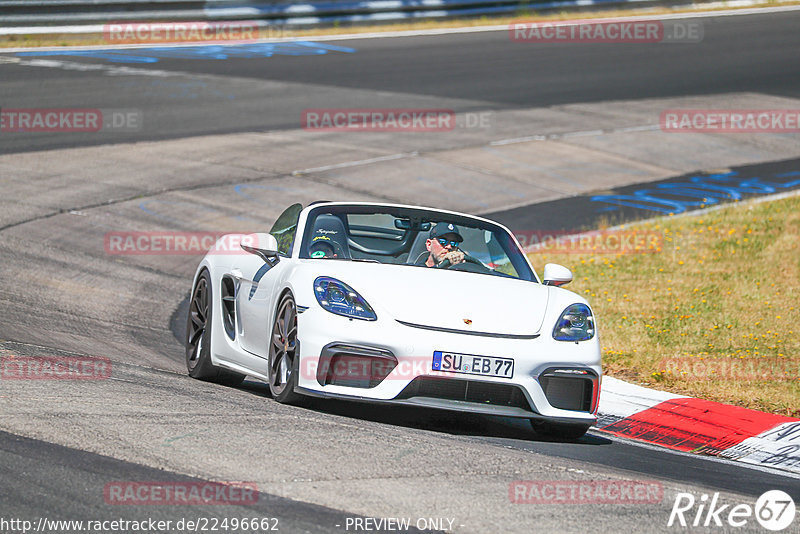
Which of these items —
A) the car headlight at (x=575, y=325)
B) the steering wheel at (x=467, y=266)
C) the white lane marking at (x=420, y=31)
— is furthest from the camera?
the white lane marking at (x=420, y=31)

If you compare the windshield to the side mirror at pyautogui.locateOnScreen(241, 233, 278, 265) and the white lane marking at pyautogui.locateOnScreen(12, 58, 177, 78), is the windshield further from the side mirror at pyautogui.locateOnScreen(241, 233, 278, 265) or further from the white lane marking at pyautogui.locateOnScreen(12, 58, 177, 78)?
the white lane marking at pyautogui.locateOnScreen(12, 58, 177, 78)

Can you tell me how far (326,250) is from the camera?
8.03m

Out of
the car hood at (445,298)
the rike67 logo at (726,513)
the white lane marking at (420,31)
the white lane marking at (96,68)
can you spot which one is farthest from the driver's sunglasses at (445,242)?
the white lane marking at (420,31)

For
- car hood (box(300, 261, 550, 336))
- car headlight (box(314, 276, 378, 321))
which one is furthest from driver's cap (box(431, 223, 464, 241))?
car headlight (box(314, 276, 378, 321))

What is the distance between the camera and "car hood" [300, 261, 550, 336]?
700 cm

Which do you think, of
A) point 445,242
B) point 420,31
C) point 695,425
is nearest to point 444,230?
point 445,242

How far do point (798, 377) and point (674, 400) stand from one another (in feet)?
4.44

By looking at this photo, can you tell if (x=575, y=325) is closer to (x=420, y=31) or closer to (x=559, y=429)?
(x=559, y=429)

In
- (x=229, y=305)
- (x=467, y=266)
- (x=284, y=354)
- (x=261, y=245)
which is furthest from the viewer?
(x=229, y=305)

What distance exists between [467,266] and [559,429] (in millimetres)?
1302

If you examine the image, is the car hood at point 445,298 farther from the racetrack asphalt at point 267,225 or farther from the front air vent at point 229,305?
the front air vent at point 229,305

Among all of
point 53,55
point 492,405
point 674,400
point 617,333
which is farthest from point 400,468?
point 53,55

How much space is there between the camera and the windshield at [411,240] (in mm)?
8148

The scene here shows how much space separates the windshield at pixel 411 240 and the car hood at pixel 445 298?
17.3 inches
